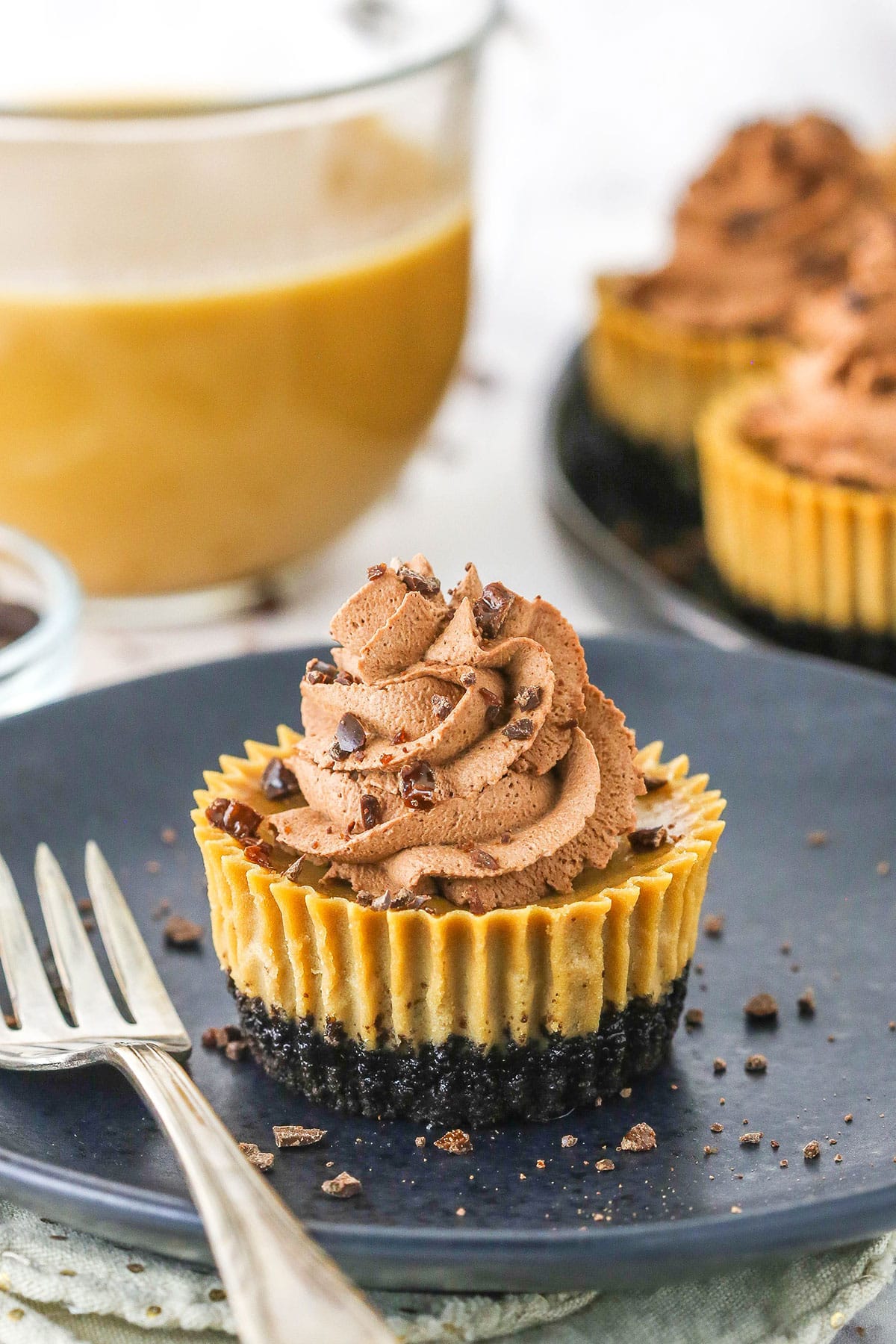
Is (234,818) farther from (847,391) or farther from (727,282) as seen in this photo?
(727,282)

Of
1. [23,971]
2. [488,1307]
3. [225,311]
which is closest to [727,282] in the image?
[225,311]

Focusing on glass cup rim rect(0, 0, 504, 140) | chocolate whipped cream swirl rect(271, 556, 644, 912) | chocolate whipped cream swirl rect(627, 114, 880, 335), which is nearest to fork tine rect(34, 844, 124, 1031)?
chocolate whipped cream swirl rect(271, 556, 644, 912)

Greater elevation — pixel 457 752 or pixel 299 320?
pixel 299 320

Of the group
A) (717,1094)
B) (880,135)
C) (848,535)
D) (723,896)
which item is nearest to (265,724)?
(723,896)

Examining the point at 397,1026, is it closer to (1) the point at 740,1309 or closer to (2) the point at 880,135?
(1) the point at 740,1309

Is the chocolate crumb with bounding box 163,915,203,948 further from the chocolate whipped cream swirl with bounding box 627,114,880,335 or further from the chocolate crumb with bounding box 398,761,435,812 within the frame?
the chocolate whipped cream swirl with bounding box 627,114,880,335

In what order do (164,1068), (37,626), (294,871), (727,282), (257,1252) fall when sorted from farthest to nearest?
1. (727,282)
2. (37,626)
3. (294,871)
4. (164,1068)
5. (257,1252)
